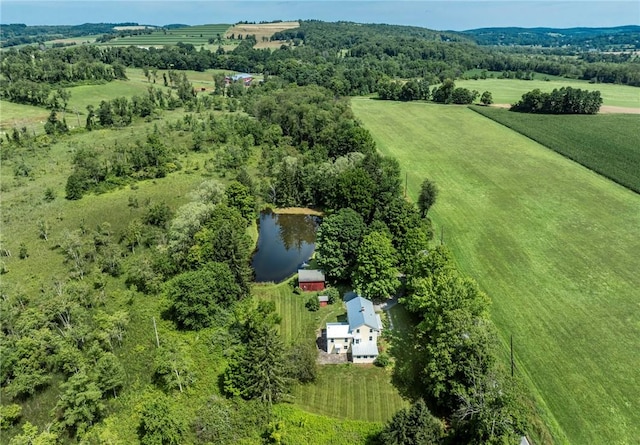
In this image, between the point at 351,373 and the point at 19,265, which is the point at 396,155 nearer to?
the point at 351,373

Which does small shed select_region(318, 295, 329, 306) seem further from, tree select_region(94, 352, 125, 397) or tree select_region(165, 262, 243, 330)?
tree select_region(94, 352, 125, 397)

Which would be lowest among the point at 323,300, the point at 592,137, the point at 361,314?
the point at 323,300

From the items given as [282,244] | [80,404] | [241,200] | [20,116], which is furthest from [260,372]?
[20,116]

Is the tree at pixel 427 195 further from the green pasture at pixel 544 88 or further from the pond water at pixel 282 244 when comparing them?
the green pasture at pixel 544 88

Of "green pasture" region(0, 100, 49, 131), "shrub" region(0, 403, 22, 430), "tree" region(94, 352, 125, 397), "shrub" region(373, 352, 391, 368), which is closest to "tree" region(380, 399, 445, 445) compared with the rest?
"shrub" region(373, 352, 391, 368)

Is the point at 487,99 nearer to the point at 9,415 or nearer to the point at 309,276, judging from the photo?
the point at 309,276

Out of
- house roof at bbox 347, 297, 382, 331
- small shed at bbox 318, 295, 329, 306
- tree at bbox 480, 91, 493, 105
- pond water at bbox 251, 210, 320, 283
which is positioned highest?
tree at bbox 480, 91, 493, 105
